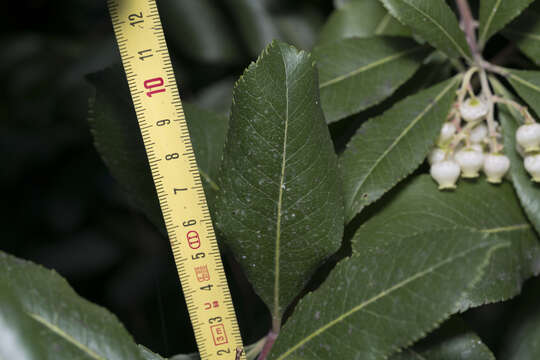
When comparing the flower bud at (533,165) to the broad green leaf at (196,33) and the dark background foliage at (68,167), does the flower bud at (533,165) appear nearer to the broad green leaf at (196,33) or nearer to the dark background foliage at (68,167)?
the broad green leaf at (196,33)

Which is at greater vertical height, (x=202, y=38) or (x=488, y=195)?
(x=202, y=38)

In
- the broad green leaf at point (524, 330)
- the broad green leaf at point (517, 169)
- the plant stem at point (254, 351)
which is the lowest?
the broad green leaf at point (524, 330)

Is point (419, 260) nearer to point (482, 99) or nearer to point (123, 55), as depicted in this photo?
point (482, 99)

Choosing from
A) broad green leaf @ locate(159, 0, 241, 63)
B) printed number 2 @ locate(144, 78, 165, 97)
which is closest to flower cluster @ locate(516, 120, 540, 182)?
printed number 2 @ locate(144, 78, 165, 97)

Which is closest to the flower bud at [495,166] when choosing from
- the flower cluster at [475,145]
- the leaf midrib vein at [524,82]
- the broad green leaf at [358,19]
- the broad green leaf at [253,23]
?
the flower cluster at [475,145]

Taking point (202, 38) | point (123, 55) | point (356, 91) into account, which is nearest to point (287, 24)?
point (202, 38)
